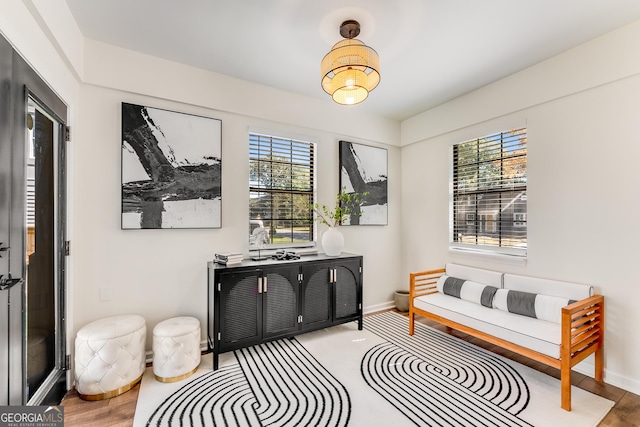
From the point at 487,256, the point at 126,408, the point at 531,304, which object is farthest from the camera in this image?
the point at 487,256

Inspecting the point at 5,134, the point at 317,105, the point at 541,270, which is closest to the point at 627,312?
the point at 541,270

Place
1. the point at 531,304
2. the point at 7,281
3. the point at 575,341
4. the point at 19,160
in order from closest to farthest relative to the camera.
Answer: the point at 7,281
the point at 19,160
the point at 575,341
the point at 531,304

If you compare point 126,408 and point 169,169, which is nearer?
point 126,408

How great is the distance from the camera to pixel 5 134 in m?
1.38

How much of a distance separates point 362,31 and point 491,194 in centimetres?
232

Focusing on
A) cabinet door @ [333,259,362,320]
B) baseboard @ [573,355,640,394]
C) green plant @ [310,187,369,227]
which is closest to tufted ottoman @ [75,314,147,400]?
cabinet door @ [333,259,362,320]

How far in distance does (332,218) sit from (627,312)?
275 cm

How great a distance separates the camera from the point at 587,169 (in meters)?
2.56

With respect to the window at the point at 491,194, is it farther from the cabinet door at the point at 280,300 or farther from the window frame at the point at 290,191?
the cabinet door at the point at 280,300

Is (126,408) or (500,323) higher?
(500,323)

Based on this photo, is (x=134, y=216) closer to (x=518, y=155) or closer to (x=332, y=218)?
(x=332, y=218)

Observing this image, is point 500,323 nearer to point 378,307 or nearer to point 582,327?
point 582,327

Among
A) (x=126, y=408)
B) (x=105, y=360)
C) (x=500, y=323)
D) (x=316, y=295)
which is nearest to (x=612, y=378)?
(x=500, y=323)

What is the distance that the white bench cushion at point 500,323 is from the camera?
2236 mm
